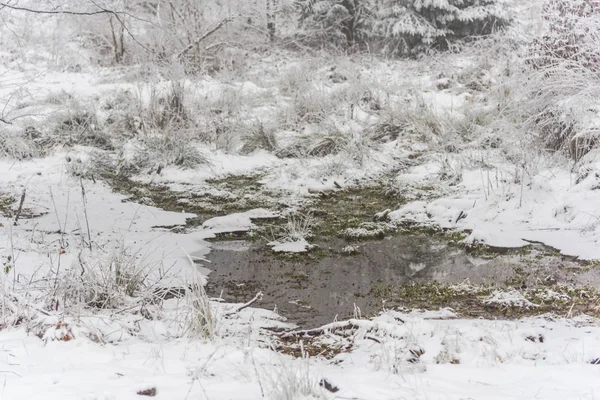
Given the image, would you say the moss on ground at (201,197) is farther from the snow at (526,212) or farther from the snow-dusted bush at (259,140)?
the snow at (526,212)

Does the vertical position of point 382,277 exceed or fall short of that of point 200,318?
it falls short

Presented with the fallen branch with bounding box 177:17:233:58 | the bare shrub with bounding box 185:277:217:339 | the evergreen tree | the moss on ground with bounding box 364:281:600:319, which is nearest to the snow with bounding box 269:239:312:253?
the moss on ground with bounding box 364:281:600:319

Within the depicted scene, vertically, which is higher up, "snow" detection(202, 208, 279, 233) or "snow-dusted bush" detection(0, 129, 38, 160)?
"snow-dusted bush" detection(0, 129, 38, 160)

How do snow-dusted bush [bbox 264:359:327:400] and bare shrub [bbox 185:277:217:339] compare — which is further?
bare shrub [bbox 185:277:217:339]

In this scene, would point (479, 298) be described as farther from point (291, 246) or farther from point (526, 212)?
point (526, 212)

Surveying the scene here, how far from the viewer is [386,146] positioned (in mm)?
7098

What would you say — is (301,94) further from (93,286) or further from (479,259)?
(93,286)

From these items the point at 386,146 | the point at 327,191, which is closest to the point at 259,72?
the point at 386,146

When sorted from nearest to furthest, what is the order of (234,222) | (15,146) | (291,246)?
(291,246), (234,222), (15,146)

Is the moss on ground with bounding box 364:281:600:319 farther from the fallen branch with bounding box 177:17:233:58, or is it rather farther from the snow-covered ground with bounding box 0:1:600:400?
the fallen branch with bounding box 177:17:233:58

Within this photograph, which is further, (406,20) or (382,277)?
(406,20)

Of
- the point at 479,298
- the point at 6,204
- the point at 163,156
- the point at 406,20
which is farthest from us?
the point at 406,20

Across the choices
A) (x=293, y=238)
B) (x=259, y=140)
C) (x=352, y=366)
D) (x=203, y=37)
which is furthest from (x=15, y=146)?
(x=352, y=366)

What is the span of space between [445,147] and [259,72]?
5.45 metres
